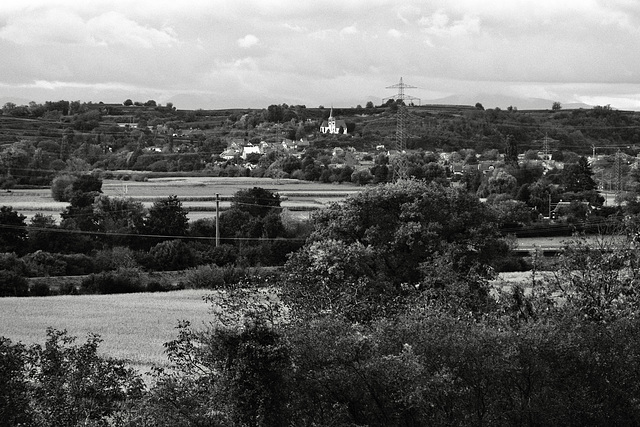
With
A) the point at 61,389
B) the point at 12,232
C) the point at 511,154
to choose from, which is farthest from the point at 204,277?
the point at 511,154

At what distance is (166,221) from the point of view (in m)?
63.9

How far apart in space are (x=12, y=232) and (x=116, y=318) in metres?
23.0

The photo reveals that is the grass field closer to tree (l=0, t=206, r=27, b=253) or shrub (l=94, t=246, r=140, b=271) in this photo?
shrub (l=94, t=246, r=140, b=271)

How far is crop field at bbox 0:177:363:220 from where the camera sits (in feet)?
244

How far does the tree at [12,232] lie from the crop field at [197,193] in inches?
243

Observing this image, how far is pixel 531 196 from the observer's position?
86000mm

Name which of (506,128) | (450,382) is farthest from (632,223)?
(506,128)

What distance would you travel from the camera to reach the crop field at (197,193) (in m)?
74.3

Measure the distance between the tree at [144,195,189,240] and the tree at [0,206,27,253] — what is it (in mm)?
7761

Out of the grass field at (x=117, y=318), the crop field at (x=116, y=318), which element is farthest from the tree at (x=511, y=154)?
the crop field at (x=116, y=318)

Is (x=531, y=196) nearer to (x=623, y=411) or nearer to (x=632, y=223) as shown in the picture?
(x=632, y=223)

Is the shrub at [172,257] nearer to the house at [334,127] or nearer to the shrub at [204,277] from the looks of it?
the shrub at [204,277]

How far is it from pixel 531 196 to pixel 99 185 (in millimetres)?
35520

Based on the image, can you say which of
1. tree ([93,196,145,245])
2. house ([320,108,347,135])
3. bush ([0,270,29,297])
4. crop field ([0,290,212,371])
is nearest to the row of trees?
crop field ([0,290,212,371])
